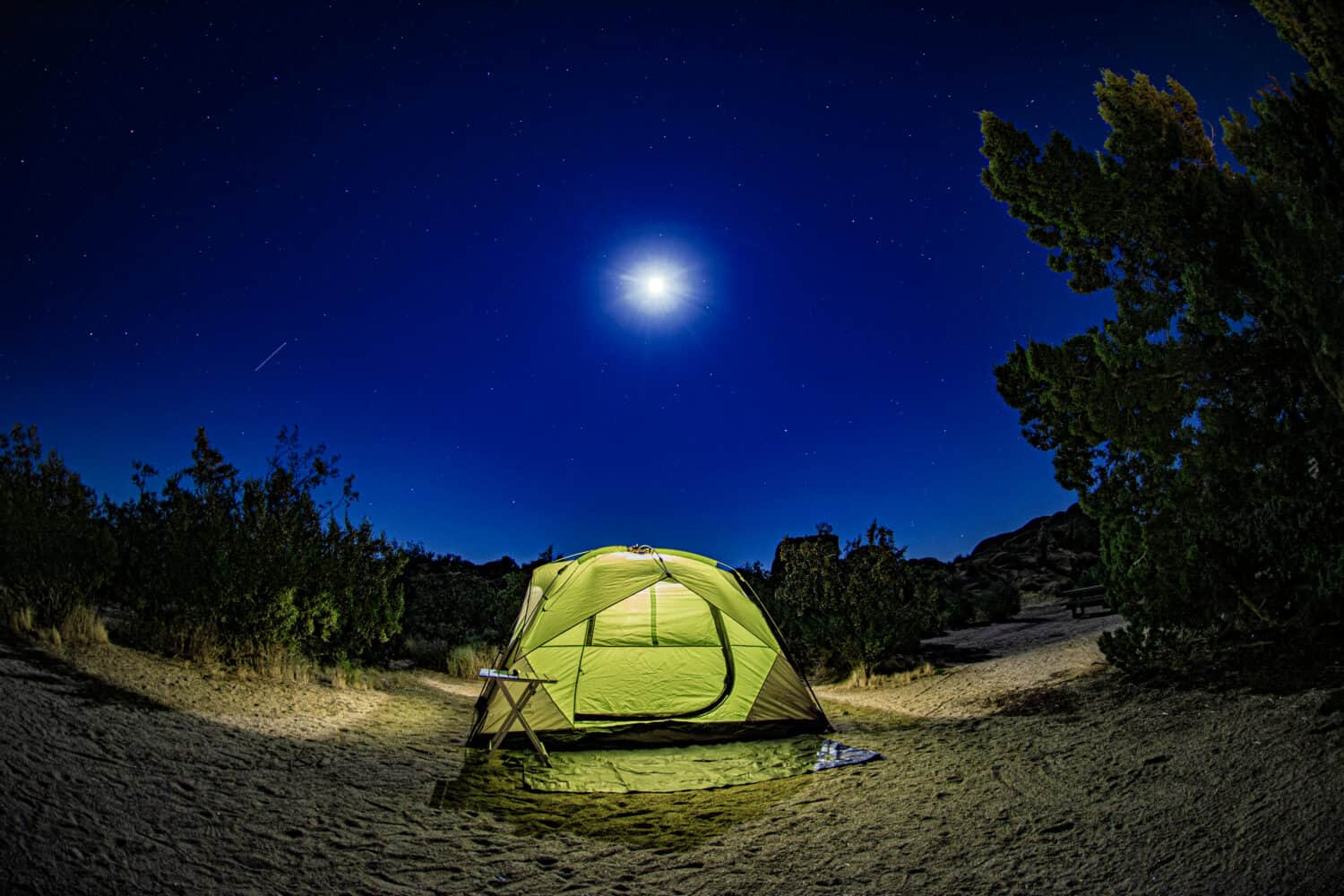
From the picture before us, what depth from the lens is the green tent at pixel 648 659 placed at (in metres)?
6.90

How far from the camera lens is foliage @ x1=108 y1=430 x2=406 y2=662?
770 centimetres

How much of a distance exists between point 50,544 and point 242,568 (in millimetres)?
2029

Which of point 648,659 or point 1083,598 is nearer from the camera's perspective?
point 648,659

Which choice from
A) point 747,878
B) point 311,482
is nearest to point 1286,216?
point 747,878

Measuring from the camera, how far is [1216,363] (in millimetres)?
5746

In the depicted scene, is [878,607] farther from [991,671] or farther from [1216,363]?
[1216,363]

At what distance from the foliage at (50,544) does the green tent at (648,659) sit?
5017 millimetres

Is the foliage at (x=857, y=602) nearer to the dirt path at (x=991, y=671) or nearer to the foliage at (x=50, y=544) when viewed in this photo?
the dirt path at (x=991, y=671)

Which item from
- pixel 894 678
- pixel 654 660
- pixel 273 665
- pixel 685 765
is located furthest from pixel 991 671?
pixel 273 665

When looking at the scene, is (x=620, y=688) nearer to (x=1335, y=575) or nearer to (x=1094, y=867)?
(x=1094, y=867)

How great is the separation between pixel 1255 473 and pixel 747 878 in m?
5.52


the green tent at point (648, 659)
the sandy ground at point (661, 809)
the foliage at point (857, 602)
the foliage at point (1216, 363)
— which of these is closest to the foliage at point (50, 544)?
the sandy ground at point (661, 809)

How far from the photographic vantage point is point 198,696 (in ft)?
20.3

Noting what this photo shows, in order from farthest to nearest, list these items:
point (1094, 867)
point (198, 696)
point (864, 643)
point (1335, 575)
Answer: point (864, 643) < point (198, 696) < point (1335, 575) < point (1094, 867)
